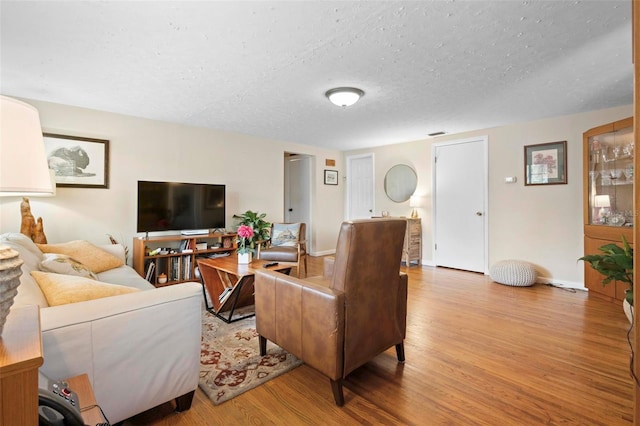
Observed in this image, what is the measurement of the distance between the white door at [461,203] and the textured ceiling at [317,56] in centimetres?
104

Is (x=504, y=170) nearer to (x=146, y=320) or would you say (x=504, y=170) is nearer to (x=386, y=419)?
(x=386, y=419)

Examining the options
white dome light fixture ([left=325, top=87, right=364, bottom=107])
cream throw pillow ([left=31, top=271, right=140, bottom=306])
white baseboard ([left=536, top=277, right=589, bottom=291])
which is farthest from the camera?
white baseboard ([left=536, top=277, right=589, bottom=291])

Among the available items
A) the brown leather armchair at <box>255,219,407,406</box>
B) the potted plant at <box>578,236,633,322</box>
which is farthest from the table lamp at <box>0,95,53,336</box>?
the potted plant at <box>578,236,633,322</box>

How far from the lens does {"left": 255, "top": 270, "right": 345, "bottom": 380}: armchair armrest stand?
5.22 feet

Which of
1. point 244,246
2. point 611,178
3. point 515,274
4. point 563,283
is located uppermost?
point 611,178

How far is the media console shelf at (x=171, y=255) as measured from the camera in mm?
3729

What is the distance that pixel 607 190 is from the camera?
11.0 feet

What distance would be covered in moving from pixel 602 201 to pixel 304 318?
378cm

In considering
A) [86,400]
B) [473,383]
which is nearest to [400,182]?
[473,383]

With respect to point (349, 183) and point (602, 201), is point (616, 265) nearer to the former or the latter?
point (602, 201)

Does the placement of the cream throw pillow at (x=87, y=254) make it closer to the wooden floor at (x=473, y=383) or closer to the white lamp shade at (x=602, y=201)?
the wooden floor at (x=473, y=383)

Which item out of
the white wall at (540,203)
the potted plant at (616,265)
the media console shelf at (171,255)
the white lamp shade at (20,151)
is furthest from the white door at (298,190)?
the white lamp shade at (20,151)

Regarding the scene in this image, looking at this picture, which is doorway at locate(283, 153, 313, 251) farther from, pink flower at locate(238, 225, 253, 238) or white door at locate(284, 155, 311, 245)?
pink flower at locate(238, 225, 253, 238)

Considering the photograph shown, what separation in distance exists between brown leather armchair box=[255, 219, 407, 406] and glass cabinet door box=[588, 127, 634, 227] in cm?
294
